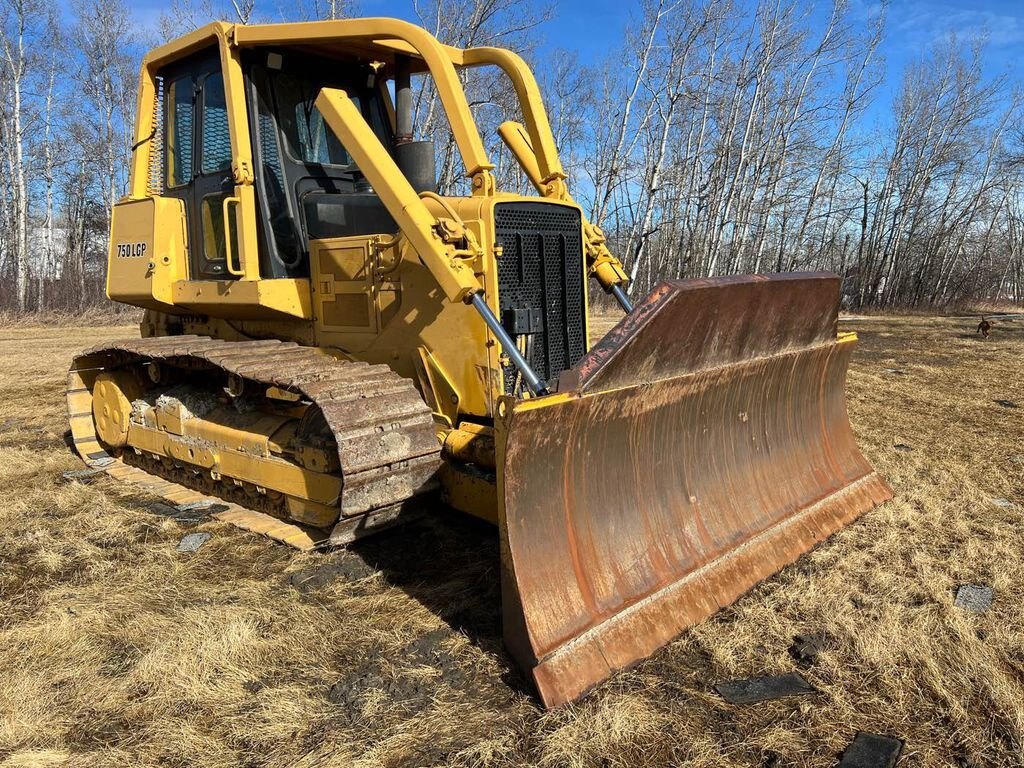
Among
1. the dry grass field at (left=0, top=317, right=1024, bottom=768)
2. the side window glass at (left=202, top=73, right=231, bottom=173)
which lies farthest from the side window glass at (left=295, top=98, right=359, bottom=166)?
the dry grass field at (left=0, top=317, right=1024, bottom=768)

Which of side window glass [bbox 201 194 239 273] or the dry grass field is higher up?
side window glass [bbox 201 194 239 273]

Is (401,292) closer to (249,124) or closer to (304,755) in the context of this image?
(249,124)

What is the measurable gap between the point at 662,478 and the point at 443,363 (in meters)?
1.42

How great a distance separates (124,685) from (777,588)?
2.95m

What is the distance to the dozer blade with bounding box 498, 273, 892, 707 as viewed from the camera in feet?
9.75

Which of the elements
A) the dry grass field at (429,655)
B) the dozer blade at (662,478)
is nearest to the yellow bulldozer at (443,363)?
the dozer blade at (662,478)

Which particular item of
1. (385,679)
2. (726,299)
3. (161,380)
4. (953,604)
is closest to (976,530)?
(953,604)

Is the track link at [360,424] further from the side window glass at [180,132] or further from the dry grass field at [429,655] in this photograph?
the side window glass at [180,132]

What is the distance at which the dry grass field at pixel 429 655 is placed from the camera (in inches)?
101

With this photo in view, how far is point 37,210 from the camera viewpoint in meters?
33.4

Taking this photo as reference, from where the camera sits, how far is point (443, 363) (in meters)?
4.32

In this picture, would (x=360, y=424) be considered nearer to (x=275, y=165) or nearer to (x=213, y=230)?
(x=275, y=165)

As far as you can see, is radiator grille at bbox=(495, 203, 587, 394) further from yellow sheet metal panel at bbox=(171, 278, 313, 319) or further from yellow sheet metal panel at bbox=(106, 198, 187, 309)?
yellow sheet metal panel at bbox=(106, 198, 187, 309)

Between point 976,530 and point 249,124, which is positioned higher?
point 249,124
